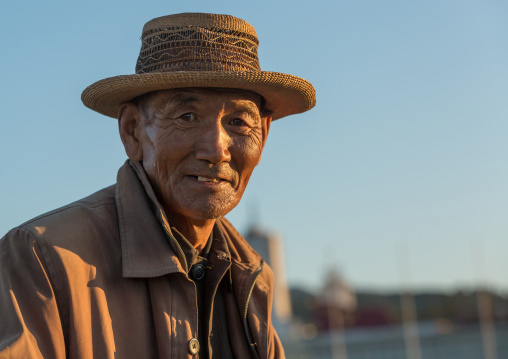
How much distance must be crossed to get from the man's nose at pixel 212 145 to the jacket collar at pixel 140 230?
0.28 meters

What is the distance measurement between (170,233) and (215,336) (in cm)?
57

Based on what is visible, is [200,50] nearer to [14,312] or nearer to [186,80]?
[186,80]

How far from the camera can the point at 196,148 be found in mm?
2889

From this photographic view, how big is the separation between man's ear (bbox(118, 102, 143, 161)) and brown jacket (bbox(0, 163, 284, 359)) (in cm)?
8

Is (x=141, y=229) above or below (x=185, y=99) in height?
below

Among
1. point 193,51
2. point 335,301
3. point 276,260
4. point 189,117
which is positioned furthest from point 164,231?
point 335,301

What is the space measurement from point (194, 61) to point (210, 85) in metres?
0.15

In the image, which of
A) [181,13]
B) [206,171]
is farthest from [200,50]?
[206,171]

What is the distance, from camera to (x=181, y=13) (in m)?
3.01

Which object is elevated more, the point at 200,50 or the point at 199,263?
the point at 200,50

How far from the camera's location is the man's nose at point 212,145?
9.42 feet

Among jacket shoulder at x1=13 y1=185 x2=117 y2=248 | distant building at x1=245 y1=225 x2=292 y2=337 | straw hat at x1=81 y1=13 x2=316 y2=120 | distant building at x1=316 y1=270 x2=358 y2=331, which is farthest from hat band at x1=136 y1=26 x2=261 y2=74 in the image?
distant building at x1=316 y1=270 x2=358 y2=331

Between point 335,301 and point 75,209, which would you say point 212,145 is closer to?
point 75,209

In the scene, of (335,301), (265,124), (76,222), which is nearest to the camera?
(76,222)
